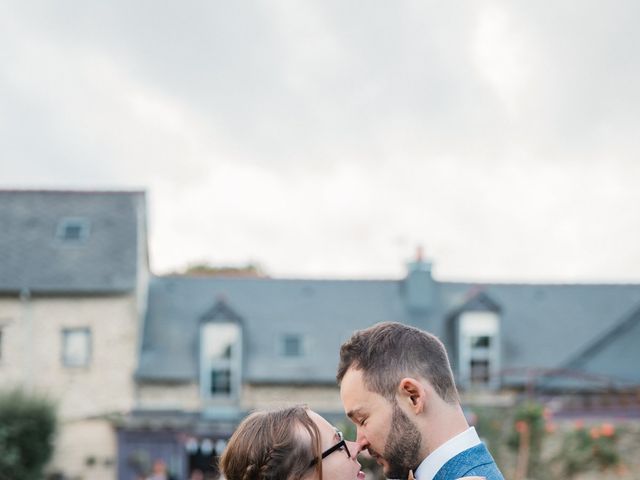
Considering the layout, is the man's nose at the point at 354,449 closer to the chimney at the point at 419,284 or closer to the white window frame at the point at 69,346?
the white window frame at the point at 69,346

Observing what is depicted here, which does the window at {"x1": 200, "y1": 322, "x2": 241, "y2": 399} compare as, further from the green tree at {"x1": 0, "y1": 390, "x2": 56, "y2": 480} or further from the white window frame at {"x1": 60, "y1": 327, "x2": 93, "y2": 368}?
the green tree at {"x1": 0, "y1": 390, "x2": 56, "y2": 480}

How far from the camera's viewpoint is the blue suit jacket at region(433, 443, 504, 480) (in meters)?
2.53

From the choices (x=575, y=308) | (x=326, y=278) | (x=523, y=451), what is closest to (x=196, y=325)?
(x=326, y=278)

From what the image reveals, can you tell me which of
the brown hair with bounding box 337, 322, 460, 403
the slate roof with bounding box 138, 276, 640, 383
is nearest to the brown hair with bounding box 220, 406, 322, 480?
the brown hair with bounding box 337, 322, 460, 403

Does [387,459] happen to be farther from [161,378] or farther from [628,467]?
[161,378]

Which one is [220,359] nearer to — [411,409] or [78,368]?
[78,368]

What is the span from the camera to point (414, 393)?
2611 millimetres

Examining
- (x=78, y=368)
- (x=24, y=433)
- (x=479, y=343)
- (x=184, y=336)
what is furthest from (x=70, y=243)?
(x=479, y=343)

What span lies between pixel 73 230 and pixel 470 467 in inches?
897

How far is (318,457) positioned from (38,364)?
2084 centimetres

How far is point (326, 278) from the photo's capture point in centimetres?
2562

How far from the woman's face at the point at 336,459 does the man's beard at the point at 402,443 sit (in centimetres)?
12

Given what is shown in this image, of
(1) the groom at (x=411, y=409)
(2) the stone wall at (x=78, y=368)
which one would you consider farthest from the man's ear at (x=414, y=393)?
(2) the stone wall at (x=78, y=368)

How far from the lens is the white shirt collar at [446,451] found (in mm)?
2580
